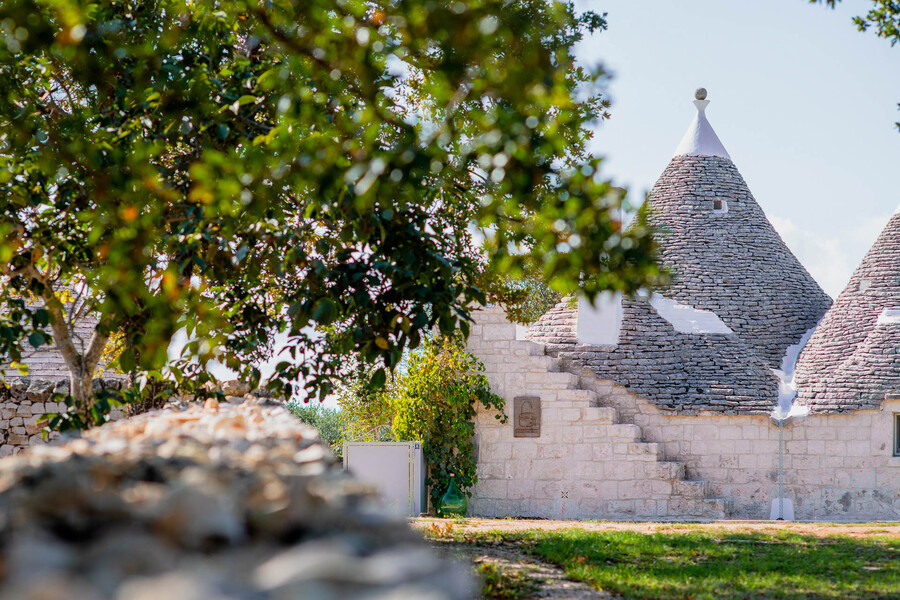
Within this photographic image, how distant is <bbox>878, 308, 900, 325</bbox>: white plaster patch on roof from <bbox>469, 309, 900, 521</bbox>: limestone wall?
78.8 inches

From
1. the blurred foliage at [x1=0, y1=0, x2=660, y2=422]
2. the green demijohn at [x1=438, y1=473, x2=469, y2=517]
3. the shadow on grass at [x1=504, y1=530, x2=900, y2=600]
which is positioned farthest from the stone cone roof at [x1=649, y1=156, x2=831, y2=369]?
the blurred foliage at [x1=0, y1=0, x2=660, y2=422]

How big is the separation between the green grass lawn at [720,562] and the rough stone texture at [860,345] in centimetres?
638

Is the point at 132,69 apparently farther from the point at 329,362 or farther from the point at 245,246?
the point at 329,362

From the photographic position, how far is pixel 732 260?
20.5 meters

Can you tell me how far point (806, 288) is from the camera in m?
21.0

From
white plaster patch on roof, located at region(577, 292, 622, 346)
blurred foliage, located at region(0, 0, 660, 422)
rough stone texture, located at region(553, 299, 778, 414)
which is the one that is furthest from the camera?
white plaster patch on roof, located at region(577, 292, 622, 346)

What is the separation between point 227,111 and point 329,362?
218 cm

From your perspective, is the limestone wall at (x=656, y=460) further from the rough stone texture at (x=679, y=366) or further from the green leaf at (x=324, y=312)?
the green leaf at (x=324, y=312)

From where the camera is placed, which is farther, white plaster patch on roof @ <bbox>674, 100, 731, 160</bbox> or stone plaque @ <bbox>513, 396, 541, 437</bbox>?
white plaster patch on roof @ <bbox>674, 100, 731, 160</bbox>

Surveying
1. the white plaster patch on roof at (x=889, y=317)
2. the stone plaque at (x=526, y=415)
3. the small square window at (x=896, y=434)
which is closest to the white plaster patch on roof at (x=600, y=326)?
the stone plaque at (x=526, y=415)

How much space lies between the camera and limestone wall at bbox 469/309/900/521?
16.7 meters

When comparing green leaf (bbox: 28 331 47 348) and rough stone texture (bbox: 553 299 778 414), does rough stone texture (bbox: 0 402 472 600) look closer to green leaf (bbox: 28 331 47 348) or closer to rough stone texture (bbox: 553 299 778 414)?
green leaf (bbox: 28 331 47 348)

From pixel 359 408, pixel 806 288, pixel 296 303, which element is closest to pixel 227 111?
pixel 296 303

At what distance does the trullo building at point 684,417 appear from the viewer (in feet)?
55.2
